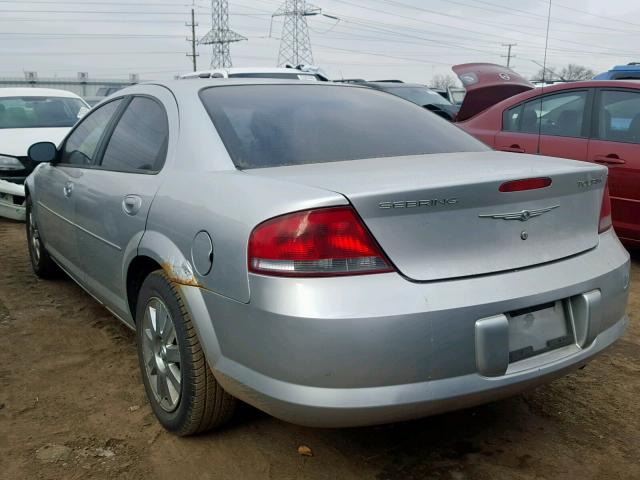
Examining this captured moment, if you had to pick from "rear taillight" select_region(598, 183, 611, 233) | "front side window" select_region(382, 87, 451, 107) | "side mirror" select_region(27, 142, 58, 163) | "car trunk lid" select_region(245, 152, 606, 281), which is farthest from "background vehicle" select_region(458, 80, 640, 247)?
"front side window" select_region(382, 87, 451, 107)

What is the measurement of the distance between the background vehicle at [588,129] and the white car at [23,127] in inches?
190

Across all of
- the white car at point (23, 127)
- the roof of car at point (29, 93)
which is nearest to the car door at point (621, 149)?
the white car at point (23, 127)

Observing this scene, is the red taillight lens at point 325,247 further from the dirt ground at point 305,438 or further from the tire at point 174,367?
the dirt ground at point 305,438

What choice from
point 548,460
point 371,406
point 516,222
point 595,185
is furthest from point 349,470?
point 595,185

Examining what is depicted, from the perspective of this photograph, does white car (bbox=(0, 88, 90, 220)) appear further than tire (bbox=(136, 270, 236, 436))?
Yes

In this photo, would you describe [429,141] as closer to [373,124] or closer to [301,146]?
[373,124]

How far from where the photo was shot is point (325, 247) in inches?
77.9

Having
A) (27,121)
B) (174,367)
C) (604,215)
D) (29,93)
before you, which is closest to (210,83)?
(174,367)

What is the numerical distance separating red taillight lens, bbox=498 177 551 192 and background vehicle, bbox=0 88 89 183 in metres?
6.33

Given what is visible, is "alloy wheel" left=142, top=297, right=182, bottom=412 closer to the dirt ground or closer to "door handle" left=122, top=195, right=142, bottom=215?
the dirt ground

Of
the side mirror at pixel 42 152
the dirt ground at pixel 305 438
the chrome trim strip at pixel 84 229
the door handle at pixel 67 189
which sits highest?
Result: the side mirror at pixel 42 152

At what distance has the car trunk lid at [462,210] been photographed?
2.01 m

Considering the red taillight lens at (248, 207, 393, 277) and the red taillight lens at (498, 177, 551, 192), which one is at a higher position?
the red taillight lens at (498, 177, 551, 192)

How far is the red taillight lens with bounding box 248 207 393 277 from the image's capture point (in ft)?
6.47
